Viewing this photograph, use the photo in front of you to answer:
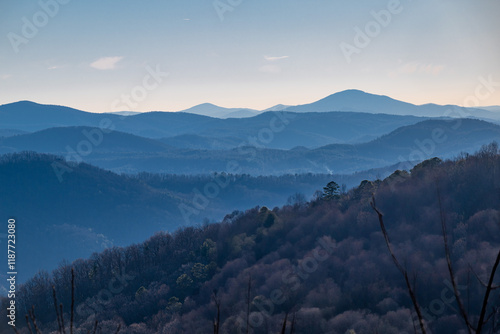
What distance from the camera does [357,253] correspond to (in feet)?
176

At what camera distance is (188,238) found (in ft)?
249

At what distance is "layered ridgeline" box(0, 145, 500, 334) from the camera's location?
1580 inches

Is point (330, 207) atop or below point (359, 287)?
atop

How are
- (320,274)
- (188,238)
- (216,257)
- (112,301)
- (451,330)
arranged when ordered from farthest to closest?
(188,238)
(216,257)
(112,301)
(320,274)
(451,330)

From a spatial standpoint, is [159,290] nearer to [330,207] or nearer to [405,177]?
[330,207]

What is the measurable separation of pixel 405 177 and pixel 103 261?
47.9 meters

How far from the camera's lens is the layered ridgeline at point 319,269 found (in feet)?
132

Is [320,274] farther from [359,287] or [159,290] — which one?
[159,290]

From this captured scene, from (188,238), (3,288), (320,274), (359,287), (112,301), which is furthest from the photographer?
(3,288)

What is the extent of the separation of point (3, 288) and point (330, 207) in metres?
100

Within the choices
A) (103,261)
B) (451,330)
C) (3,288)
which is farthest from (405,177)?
(3,288)

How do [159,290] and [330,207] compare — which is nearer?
[159,290]

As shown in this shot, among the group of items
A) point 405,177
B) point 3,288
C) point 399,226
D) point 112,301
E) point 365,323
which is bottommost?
point 3,288

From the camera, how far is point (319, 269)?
2023 inches
